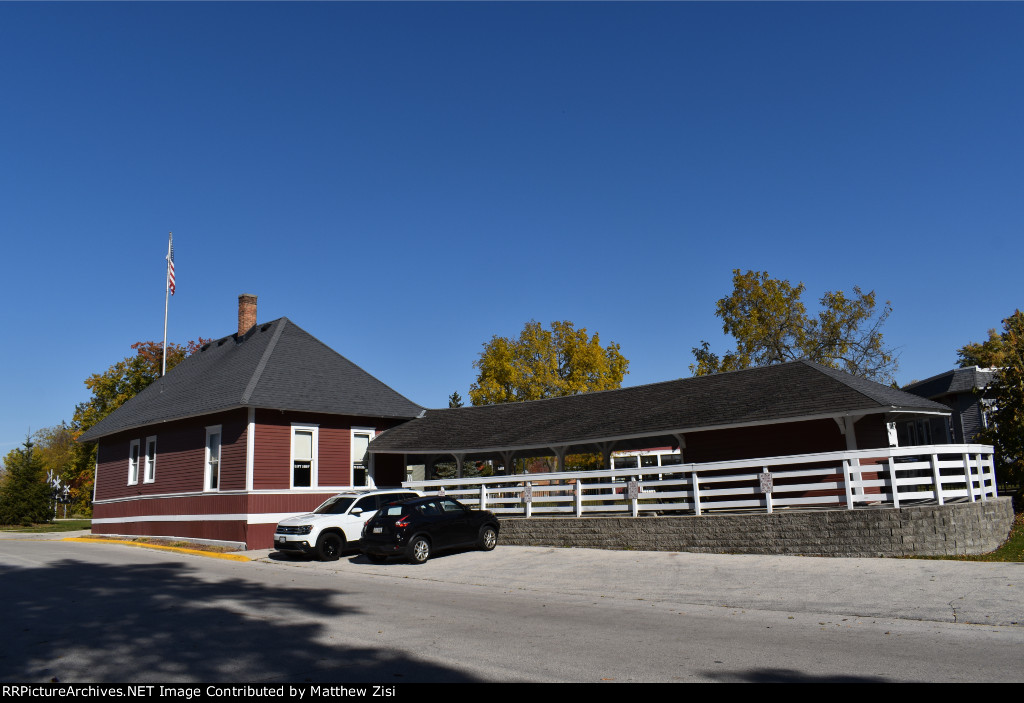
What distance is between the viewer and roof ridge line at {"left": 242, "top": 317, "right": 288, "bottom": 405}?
24203 millimetres

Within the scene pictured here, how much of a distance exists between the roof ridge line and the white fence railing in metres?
6.07

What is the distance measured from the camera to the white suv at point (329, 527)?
65.2 ft

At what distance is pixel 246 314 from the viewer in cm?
3353

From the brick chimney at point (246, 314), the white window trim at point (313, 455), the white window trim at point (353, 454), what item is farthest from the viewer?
the brick chimney at point (246, 314)

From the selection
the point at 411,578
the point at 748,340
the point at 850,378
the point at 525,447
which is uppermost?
the point at 748,340

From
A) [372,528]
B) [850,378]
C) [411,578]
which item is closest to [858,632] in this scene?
[411,578]

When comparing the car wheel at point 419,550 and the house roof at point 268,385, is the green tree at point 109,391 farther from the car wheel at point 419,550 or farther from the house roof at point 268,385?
the car wheel at point 419,550

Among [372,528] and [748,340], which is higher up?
[748,340]

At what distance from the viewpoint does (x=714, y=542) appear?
58.6 ft

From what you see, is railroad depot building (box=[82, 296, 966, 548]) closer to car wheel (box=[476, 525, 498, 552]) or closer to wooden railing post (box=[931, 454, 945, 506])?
wooden railing post (box=[931, 454, 945, 506])

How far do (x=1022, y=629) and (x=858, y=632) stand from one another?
6.94 feet

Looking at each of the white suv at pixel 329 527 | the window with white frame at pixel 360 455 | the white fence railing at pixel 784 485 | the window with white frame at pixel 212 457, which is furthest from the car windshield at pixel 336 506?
the window with white frame at pixel 212 457
